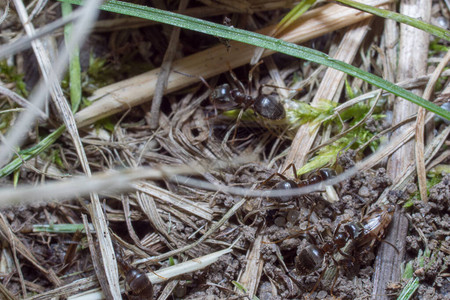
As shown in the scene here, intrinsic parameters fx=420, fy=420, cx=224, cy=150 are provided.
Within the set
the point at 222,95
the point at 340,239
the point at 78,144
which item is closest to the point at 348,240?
the point at 340,239

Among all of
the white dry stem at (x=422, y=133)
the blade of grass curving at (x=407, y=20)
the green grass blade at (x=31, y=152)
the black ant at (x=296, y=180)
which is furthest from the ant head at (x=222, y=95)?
the white dry stem at (x=422, y=133)

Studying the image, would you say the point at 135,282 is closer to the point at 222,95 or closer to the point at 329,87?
the point at 222,95

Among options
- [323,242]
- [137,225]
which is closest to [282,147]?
[323,242]

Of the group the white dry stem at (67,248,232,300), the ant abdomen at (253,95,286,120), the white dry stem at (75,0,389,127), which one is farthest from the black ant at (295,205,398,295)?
the white dry stem at (75,0,389,127)

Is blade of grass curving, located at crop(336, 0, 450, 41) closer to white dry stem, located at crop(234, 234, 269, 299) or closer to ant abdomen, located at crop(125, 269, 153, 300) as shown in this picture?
white dry stem, located at crop(234, 234, 269, 299)

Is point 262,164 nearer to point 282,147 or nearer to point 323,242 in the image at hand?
point 282,147

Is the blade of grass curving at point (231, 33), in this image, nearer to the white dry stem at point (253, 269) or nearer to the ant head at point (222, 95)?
the ant head at point (222, 95)

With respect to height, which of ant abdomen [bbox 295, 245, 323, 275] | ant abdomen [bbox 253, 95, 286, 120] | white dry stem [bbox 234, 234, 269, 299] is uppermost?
ant abdomen [bbox 253, 95, 286, 120]
